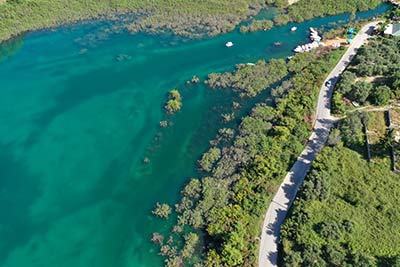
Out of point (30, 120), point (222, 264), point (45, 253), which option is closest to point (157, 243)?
point (222, 264)

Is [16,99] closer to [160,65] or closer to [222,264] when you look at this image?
[160,65]

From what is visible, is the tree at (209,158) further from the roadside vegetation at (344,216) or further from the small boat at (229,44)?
the small boat at (229,44)

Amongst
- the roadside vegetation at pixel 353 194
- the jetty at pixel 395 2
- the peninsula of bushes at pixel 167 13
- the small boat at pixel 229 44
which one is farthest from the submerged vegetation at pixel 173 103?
the jetty at pixel 395 2

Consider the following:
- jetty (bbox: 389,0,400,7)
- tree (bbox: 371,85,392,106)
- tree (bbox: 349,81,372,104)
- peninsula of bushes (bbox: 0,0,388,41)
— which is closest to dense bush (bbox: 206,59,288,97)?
tree (bbox: 349,81,372,104)

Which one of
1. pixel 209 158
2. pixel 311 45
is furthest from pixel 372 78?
pixel 209 158

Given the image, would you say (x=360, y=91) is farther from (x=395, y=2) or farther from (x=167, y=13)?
(x=167, y=13)

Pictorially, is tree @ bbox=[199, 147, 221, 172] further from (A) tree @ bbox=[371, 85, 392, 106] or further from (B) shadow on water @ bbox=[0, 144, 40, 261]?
(A) tree @ bbox=[371, 85, 392, 106]
